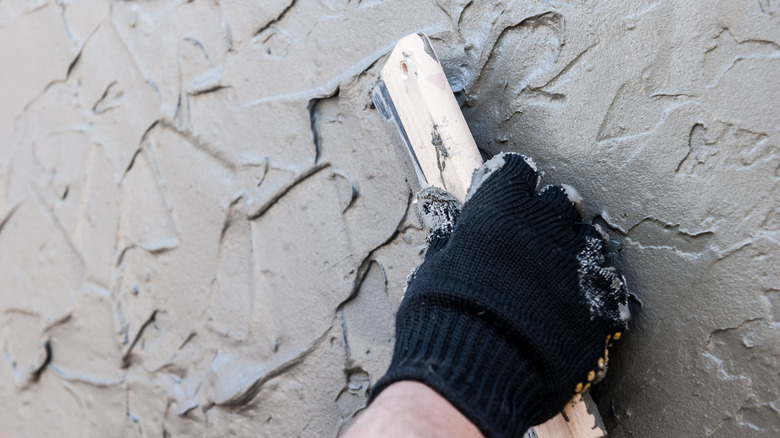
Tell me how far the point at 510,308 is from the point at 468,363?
0.30 feet

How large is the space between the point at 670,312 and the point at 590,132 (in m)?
0.30

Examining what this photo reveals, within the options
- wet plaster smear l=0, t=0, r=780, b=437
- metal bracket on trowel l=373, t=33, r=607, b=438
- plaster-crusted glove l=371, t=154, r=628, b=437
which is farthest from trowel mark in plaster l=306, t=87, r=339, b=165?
plaster-crusted glove l=371, t=154, r=628, b=437

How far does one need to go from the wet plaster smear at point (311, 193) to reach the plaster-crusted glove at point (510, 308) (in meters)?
0.12

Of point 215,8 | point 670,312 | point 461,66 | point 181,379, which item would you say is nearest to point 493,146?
point 461,66

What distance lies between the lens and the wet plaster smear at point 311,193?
0.81m

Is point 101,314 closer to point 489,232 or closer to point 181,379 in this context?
point 181,379

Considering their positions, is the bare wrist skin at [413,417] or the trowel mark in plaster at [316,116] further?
the trowel mark in plaster at [316,116]

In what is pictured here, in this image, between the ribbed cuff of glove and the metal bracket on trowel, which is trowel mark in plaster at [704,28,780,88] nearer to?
the metal bracket on trowel

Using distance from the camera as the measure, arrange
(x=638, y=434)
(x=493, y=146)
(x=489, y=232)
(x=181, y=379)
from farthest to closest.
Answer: (x=181, y=379) → (x=493, y=146) → (x=638, y=434) → (x=489, y=232)

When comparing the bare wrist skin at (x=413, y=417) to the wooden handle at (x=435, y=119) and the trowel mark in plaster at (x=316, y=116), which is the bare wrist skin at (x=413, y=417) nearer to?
the wooden handle at (x=435, y=119)

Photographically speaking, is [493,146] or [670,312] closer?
[670,312]

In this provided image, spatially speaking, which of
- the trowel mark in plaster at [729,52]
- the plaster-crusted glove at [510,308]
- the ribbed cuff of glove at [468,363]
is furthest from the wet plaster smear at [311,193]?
the ribbed cuff of glove at [468,363]

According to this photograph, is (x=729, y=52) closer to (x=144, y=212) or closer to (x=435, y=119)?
(x=435, y=119)

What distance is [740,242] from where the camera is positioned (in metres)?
0.80
